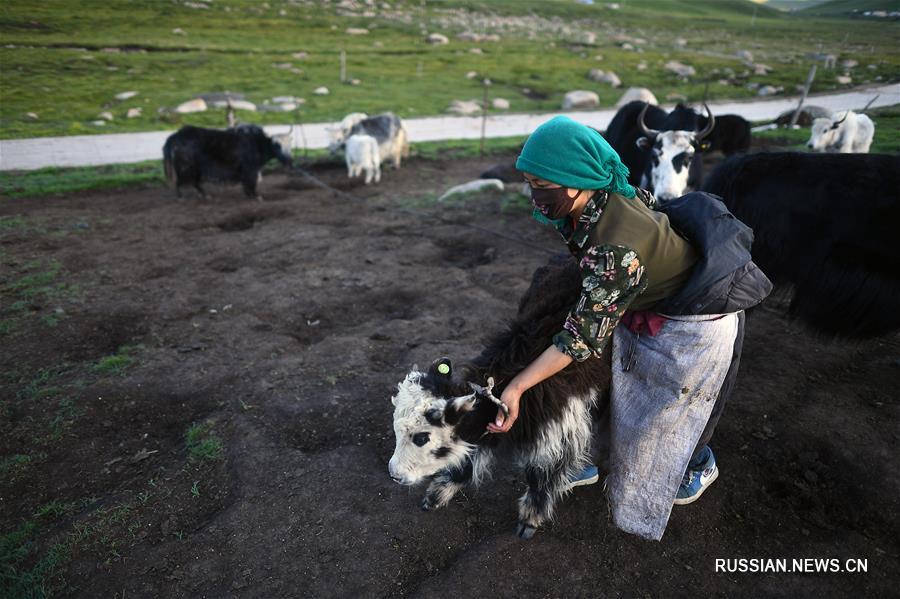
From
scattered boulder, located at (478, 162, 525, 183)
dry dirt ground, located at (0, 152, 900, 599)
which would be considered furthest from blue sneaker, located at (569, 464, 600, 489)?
scattered boulder, located at (478, 162, 525, 183)

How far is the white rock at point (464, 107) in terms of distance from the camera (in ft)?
67.1

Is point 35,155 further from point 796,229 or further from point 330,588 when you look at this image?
point 796,229

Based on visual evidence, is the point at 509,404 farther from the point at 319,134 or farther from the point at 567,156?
the point at 319,134

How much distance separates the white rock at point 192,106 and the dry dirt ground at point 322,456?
13.3m

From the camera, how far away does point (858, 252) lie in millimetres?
3520

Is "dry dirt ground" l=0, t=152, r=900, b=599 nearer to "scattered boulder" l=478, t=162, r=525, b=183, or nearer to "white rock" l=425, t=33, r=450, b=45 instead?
"scattered boulder" l=478, t=162, r=525, b=183

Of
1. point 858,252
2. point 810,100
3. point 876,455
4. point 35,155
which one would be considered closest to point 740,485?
point 876,455

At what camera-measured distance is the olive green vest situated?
1.84 metres

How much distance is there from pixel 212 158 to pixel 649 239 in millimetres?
9424

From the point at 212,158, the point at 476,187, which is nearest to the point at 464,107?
the point at 476,187

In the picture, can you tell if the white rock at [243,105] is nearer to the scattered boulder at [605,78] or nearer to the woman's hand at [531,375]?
the woman's hand at [531,375]

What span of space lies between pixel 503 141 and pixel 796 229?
1136 centimetres

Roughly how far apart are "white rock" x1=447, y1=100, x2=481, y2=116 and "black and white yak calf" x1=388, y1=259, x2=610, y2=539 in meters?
19.3

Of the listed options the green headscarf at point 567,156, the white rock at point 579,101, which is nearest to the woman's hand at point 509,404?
the green headscarf at point 567,156
